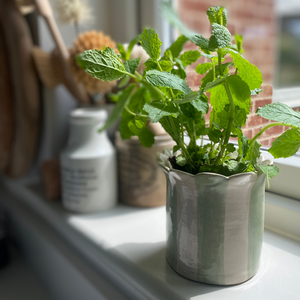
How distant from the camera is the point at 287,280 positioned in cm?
33

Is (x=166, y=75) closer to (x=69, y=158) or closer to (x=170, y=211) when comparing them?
(x=170, y=211)

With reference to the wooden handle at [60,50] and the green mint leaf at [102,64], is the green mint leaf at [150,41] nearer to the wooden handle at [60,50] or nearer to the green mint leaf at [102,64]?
the green mint leaf at [102,64]

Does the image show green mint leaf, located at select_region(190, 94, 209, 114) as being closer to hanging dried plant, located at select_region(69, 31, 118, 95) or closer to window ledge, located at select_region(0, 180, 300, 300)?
window ledge, located at select_region(0, 180, 300, 300)

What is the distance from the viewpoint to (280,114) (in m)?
0.26

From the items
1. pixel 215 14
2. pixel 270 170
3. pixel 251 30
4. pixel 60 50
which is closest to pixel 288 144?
pixel 270 170

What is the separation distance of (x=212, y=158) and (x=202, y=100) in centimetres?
7

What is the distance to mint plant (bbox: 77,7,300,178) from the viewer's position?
0.26 m

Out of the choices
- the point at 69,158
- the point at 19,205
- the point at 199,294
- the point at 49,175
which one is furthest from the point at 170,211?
the point at 19,205

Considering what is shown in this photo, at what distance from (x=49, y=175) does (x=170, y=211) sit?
1.20 ft

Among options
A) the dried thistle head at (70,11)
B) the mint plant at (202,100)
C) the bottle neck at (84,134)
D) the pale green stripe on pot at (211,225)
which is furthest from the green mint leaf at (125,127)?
the dried thistle head at (70,11)

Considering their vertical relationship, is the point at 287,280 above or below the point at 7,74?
below

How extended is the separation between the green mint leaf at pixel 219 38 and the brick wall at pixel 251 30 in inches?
3.8

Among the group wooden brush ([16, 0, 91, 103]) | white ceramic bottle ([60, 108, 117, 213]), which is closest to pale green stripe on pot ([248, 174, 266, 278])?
white ceramic bottle ([60, 108, 117, 213])

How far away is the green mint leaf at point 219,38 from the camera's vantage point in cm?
24
